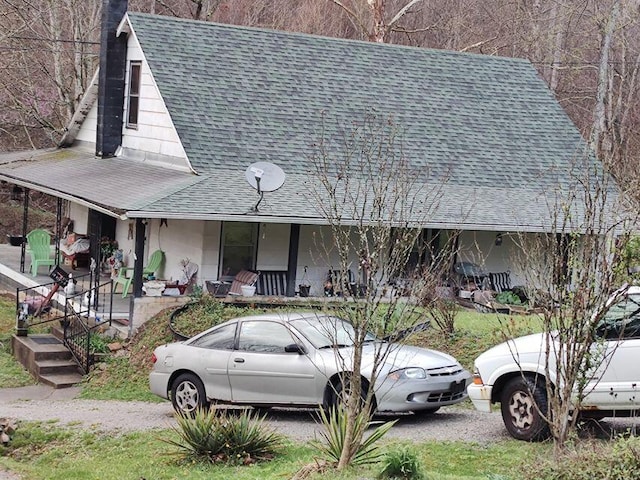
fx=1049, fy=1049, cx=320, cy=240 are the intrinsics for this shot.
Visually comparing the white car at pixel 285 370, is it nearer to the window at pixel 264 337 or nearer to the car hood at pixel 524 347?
the window at pixel 264 337

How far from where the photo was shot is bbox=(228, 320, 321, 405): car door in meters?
13.6

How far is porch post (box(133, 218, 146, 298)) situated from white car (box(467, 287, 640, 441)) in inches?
356

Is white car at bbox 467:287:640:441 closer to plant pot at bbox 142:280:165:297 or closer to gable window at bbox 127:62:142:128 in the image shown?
plant pot at bbox 142:280:165:297

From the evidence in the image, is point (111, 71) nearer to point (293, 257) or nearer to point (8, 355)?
point (293, 257)

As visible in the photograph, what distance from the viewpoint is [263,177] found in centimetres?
2028

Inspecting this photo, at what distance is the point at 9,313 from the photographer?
24250mm

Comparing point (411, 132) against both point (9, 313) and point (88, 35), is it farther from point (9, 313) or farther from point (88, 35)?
point (88, 35)

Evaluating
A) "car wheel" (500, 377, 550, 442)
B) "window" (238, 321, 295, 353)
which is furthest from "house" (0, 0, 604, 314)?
"car wheel" (500, 377, 550, 442)

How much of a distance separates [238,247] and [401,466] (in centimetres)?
1337

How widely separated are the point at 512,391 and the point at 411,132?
13.9m

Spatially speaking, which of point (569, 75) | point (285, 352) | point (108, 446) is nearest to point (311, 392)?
point (285, 352)

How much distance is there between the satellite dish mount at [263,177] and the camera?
2019cm

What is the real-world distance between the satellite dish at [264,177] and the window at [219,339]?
236 inches

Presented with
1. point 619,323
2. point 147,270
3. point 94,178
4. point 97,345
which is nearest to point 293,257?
point 147,270
